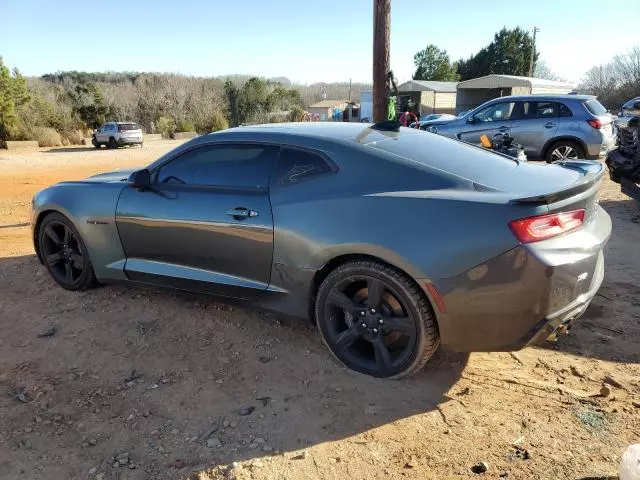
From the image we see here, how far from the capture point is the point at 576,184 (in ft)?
9.47

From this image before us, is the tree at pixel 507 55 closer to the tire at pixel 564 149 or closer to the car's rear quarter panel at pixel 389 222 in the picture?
the tire at pixel 564 149

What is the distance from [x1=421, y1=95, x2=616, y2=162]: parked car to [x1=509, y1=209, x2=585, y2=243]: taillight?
25.9ft

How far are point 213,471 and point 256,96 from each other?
4063 cm

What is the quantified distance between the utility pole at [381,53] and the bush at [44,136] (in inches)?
913

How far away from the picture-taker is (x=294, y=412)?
9.25 ft

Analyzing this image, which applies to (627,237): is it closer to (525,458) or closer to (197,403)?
(525,458)

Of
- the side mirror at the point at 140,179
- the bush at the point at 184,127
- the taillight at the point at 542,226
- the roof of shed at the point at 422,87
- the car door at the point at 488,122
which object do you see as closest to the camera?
the taillight at the point at 542,226

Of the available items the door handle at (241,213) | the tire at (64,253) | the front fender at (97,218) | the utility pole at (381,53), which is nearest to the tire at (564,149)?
the utility pole at (381,53)

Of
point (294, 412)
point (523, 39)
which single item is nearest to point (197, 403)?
point (294, 412)

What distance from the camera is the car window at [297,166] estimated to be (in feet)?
10.7

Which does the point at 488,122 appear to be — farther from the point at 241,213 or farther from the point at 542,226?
the point at 542,226

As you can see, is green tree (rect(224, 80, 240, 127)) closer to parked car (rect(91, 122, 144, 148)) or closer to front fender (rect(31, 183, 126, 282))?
parked car (rect(91, 122, 144, 148))

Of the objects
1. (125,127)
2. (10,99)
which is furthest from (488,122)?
(10,99)

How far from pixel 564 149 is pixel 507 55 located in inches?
1917
